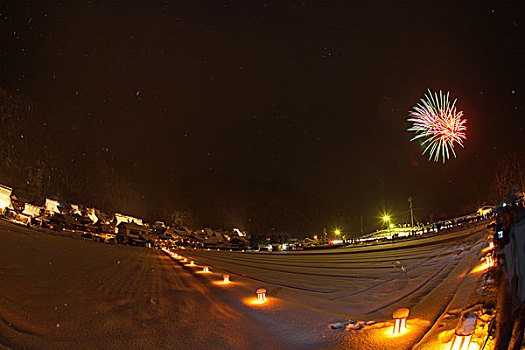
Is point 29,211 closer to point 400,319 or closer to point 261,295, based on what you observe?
point 261,295

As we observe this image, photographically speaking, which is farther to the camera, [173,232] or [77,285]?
[173,232]

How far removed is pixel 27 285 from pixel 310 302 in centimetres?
594

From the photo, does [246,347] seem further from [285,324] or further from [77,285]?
[77,285]

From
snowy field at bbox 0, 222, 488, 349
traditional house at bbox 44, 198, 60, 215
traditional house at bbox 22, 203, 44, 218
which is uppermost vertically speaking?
traditional house at bbox 44, 198, 60, 215

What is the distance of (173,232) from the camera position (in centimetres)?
8000

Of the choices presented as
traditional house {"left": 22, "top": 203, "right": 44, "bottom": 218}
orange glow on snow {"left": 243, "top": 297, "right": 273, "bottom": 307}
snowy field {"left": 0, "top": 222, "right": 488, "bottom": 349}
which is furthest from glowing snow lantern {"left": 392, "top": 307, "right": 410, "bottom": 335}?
traditional house {"left": 22, "top": 203, "right": 44, "bottom": 218}

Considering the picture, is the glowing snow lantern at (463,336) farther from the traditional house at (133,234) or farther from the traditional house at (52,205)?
the traditional house at (52,205)

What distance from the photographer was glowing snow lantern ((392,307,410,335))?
344 centimetres

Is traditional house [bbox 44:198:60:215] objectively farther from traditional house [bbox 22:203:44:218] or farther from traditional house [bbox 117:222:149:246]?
traditional house [bbox 117:222:149:246]

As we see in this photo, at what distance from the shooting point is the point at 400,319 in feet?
11.4

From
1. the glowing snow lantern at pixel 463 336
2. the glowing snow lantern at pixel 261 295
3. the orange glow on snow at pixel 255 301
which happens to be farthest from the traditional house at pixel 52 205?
the glowing snow lantern at pixel 463 336

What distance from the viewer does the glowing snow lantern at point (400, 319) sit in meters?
3.44

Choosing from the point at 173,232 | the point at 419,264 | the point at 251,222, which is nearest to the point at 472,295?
the point at 419,264

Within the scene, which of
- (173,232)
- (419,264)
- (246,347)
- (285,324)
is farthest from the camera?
(173,232)
